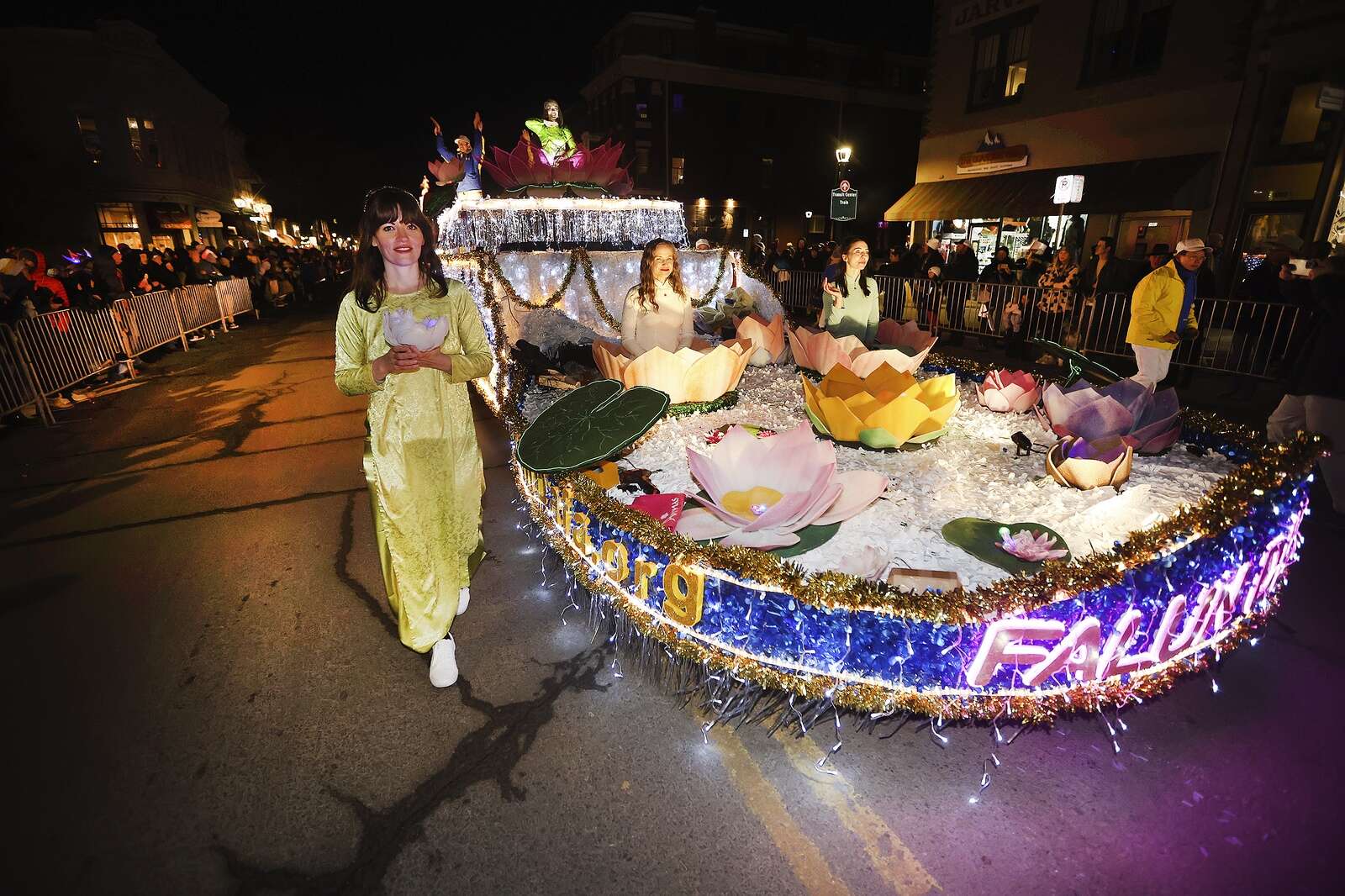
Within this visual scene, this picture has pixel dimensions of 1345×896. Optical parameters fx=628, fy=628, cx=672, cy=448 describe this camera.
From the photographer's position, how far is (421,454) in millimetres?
2582

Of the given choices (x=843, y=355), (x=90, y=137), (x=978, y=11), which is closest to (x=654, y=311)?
(x=843, y=355)

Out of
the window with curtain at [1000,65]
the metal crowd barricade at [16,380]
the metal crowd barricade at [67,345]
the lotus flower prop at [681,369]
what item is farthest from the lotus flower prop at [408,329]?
the window with curtain at [1000,65]

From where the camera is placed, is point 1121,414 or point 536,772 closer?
point 536,772

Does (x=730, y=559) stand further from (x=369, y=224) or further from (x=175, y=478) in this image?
(x=175, y=478)

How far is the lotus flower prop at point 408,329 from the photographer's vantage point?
2.45 metres

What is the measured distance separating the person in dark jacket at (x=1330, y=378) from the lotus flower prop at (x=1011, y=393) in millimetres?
1879

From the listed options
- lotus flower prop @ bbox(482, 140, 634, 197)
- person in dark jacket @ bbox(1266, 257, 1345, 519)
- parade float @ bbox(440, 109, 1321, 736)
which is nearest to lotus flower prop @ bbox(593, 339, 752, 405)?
parade float @ bbox(440, 109, 1321, 736)

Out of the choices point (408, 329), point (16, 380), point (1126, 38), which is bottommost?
point (16, 380)

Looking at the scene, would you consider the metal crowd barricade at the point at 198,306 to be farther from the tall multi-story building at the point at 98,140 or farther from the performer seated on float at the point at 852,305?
the performer seated on float at the point at 852,305

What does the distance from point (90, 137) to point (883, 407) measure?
3452 cm

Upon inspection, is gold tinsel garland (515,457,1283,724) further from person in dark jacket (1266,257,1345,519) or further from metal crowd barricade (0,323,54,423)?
metal crowd barricade (0,323,54,423)

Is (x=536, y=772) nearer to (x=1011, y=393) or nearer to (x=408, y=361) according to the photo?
(x=408, y=361)

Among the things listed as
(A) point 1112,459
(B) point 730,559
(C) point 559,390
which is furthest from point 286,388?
(A) point 1112,459

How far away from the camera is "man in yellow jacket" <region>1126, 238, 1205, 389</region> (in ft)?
→ 17.6
